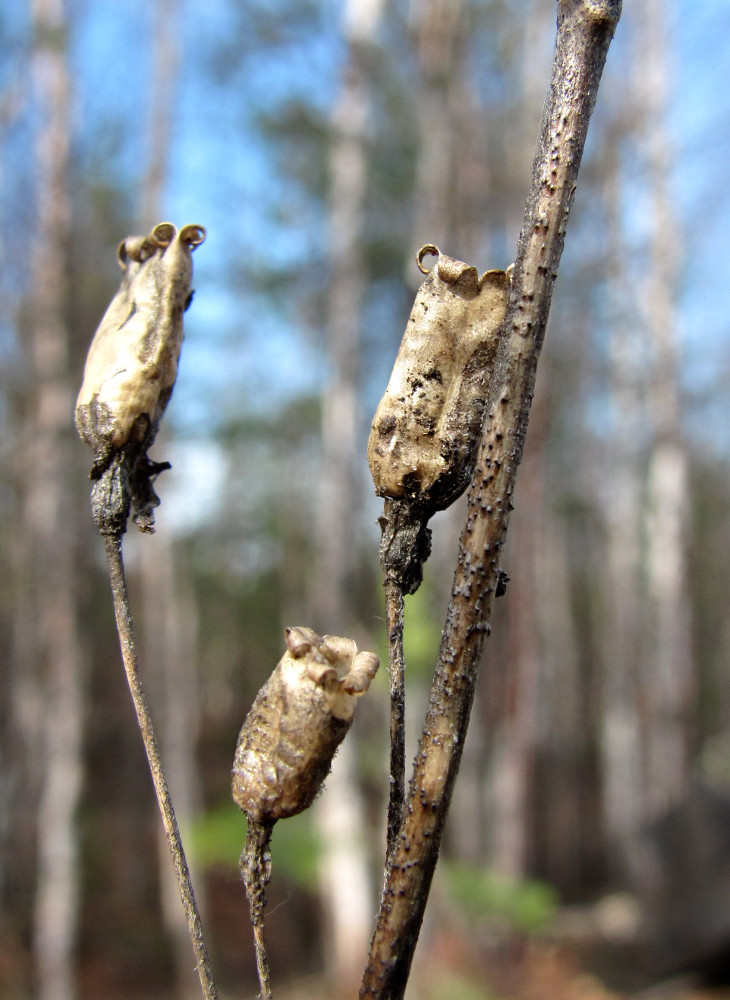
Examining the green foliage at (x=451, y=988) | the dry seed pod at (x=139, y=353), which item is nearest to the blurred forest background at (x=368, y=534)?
the green foliage at (x=451, y=988)

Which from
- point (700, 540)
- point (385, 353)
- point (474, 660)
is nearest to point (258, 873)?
point (474, 660)

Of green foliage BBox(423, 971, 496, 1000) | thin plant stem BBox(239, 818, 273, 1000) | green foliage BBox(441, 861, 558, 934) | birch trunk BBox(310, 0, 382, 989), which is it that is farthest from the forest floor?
thin plant stem BBox(239, 818, 273, 1000)

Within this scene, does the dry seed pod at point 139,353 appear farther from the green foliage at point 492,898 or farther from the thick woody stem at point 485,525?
the green foliage at point 492,898

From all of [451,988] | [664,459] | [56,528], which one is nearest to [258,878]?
[451,988]

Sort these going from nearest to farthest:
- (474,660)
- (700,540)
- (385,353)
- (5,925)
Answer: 1. (474,660)
2. (5,925)
3. (385,353)
4. (700,540)

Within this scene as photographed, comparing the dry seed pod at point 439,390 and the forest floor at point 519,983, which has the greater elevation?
the forest floor at point 519,983

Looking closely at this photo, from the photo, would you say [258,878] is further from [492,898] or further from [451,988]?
[492,898]

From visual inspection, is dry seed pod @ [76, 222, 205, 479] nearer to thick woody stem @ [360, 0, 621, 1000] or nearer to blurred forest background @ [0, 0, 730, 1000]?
thick woody stem @ [360, 0, 621, 1000]

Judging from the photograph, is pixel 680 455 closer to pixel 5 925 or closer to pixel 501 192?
pixel 501 192
